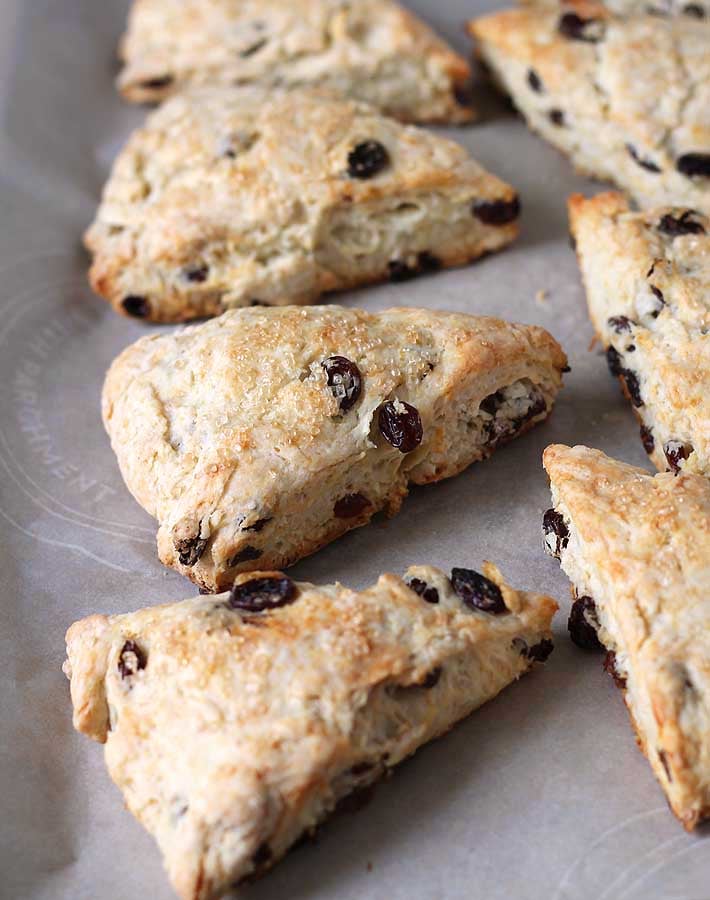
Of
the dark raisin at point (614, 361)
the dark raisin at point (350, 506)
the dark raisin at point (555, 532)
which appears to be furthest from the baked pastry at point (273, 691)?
the dark raisin at point (614, 361)

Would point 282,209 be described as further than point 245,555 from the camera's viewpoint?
Yes

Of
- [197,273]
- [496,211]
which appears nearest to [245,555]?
[197,273]

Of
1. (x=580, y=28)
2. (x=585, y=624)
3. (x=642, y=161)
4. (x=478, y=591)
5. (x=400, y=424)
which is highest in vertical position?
(x=580, y=28)

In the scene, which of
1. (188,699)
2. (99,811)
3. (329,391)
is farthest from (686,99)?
(99,811)

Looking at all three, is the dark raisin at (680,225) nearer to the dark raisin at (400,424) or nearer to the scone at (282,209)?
the scone at (282,209)

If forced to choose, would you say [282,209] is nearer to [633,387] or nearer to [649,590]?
[633,387]

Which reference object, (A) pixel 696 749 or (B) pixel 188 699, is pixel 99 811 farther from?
(A) pixel 696 749
